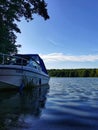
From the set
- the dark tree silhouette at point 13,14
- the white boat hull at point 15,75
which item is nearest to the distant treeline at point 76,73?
the dark tree silhouette at point 13,14

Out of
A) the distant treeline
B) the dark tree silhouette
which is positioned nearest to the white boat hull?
the dark tree silhouette

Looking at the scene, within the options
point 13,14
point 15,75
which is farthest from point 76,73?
point 15,75

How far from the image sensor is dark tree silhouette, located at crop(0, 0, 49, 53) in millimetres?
13211

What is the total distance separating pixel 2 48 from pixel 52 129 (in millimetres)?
18118

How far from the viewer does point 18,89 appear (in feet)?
55.3

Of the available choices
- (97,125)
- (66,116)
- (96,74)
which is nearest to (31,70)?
(66,116)

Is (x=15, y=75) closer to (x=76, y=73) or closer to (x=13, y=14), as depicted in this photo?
(x=13, y=14)

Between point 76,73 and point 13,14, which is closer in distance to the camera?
point 13,14

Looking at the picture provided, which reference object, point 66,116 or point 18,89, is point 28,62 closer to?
point 18,89

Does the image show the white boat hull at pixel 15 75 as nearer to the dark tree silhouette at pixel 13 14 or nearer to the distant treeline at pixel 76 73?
the dark tree silhouette at pixel 13 14

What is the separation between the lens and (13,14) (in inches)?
798

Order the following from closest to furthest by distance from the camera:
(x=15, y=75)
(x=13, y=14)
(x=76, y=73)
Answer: (x=15, y=75)
(x=13, y=14)
(x=76, y=73)

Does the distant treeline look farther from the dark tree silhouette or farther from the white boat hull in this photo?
the white boat hull

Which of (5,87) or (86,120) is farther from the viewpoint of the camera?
(5,87)
